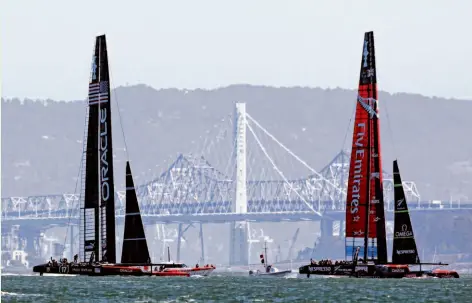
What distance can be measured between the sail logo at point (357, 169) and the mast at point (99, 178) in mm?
11485

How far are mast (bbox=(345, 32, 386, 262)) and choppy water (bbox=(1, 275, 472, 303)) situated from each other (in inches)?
75.4

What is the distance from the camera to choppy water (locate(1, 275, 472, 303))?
203ft

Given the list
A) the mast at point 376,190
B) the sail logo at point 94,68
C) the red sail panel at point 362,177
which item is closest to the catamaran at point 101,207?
the sail logo at point 94,68

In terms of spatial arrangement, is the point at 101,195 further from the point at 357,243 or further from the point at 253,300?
the point at 253,300

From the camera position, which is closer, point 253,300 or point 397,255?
point 253,300

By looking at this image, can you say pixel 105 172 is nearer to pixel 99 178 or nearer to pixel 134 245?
pixel 99 178

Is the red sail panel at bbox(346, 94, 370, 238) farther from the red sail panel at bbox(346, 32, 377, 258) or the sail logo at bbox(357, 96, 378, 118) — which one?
the sail logo at bbox(357, 96, 378, 118)

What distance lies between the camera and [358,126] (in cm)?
8262

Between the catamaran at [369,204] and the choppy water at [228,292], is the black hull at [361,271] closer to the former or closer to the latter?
the catamaran at [369,204]

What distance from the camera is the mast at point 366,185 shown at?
82.7m

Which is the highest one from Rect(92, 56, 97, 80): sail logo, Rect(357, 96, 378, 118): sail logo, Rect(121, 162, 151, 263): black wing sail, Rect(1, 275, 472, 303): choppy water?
Rect(92, 56, 97, 80): sail logo

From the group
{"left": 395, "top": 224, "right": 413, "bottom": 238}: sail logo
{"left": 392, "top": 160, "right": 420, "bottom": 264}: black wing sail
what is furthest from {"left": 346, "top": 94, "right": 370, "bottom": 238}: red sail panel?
{"left": 395, "top": 224, "right": 413, "bottom": 238}: sail logo

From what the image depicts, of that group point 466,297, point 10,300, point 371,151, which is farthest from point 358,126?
point 10,300

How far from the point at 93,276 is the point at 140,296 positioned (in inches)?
844
